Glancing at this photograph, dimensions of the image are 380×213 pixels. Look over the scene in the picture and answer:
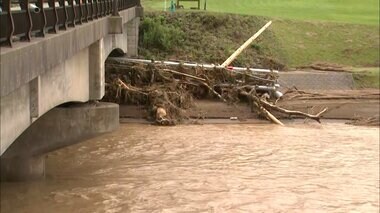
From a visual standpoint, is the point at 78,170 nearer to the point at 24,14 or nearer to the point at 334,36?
the point at 24,14

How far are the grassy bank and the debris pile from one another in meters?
4.37

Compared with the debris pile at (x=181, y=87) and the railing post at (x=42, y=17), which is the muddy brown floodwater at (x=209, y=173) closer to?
the debris pile at (x=181, y=87)

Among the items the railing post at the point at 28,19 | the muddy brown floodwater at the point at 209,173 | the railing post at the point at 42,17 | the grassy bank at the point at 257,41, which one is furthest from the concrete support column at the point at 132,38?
the railing post at the point at 28,19

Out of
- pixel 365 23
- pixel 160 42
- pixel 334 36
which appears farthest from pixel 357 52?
pixel 160 42

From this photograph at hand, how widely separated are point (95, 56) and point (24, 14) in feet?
26.7

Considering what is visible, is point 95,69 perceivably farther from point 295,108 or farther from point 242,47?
point 242,47

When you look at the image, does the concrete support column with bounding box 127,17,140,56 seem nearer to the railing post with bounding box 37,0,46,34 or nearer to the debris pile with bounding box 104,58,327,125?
the debris pile with bounding box 104,58,327,125

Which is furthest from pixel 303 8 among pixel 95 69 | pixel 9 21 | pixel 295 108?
pixel 9 21

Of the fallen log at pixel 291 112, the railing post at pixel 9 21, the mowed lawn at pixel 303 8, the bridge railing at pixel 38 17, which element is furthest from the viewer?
the mowed lawn at pixel 303 8

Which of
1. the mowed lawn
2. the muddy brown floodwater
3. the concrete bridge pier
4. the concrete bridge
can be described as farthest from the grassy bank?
the concrete bridge pier

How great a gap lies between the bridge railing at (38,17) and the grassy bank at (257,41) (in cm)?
2070

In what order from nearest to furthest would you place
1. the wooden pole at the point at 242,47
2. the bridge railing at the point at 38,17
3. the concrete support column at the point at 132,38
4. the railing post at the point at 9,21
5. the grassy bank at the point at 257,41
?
the railing post at the point at 9,21, the bridge railing at the point at 38,17, the concrete support column at the point at 132,38, the wooden pole at the point at 242,47, the grassy bank at the point at 257,41

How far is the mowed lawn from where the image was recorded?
1847 inches

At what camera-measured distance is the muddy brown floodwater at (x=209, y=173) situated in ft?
53.4
